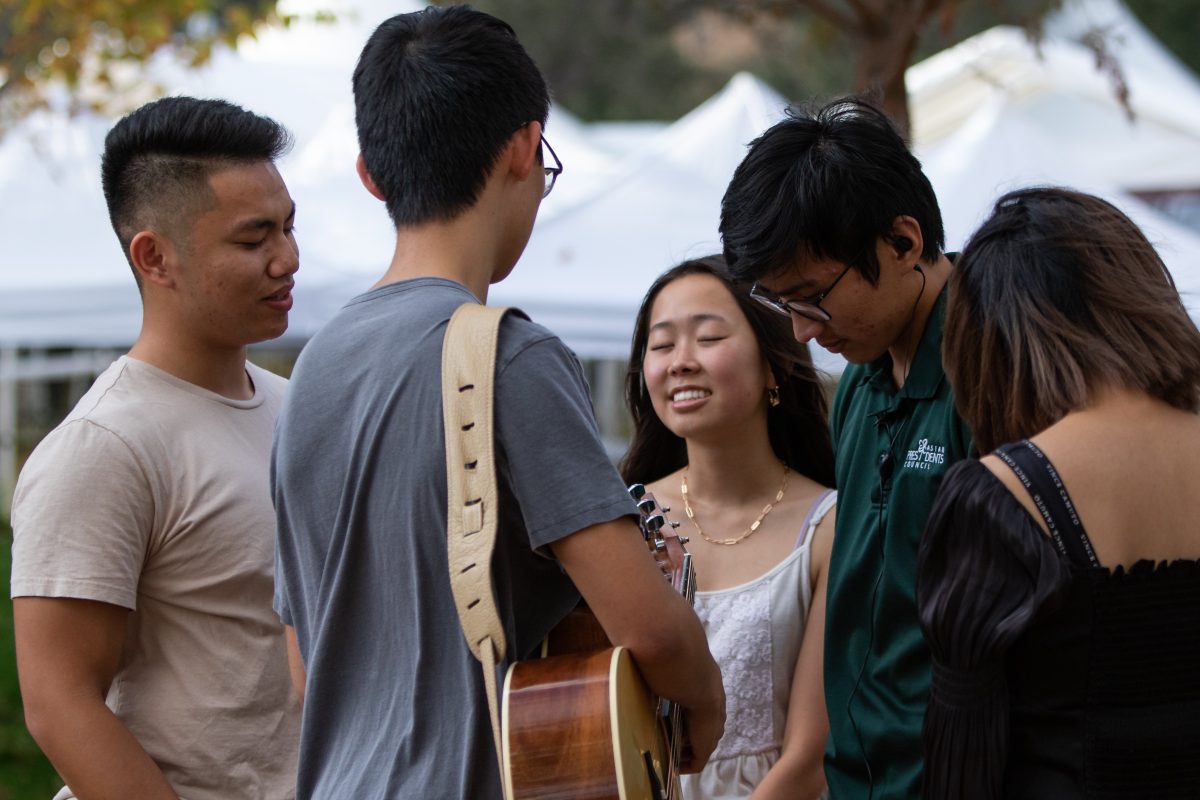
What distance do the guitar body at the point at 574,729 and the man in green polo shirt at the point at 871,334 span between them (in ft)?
2.60

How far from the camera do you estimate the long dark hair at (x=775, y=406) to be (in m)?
3.46

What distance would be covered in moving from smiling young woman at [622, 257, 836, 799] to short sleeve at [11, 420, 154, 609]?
134cm

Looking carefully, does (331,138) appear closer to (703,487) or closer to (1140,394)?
(703,487)

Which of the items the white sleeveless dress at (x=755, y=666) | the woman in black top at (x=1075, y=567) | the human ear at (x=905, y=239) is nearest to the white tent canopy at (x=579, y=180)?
the white sleeveless dress at (x=755, y=666)

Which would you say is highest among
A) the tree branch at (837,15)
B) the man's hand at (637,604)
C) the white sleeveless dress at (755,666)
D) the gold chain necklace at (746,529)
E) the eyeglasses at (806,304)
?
the tree branch at (837,15)

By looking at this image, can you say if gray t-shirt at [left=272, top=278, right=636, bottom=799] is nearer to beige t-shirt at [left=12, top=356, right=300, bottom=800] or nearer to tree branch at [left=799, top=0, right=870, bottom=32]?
beige t-shirt at [left=12, top=356, right=300, bottom=800]

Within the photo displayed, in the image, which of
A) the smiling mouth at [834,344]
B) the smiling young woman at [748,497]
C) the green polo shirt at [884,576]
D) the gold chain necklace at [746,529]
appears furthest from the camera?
the gold chain necklace at [746,529]

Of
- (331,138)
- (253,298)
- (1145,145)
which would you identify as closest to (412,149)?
(253,298)

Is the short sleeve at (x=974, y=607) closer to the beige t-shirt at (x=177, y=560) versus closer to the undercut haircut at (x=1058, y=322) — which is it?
the undercut haircut at (x=1058, y=322)

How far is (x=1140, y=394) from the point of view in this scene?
6.92ft

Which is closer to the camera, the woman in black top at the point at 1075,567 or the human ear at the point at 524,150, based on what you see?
the woman in black top at the point at 1075,567

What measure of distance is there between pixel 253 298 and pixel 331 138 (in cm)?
645

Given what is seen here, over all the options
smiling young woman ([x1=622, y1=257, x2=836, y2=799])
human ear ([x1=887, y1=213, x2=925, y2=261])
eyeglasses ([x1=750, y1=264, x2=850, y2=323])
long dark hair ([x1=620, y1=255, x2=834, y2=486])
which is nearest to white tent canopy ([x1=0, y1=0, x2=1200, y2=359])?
long dark hair ([x1=620, y1=255, x2=834, y2=486])

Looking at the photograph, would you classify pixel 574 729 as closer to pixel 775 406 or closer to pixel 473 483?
pixel 473 483
